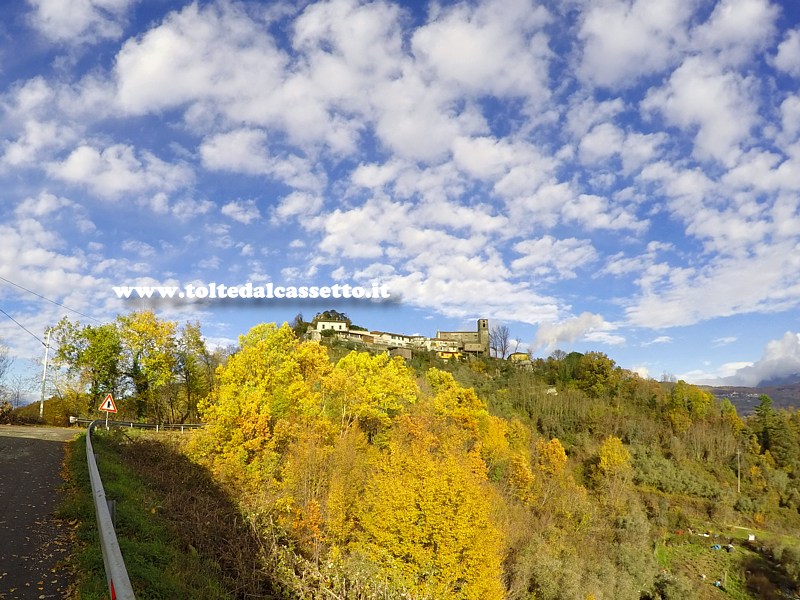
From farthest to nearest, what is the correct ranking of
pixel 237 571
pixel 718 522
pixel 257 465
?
pixel 718 522, pixel 257 465, pixel 237 571

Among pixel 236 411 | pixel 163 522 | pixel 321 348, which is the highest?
pixel 321 348

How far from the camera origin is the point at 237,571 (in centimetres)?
1243

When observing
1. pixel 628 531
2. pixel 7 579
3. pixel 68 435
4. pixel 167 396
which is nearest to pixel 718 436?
pixel 628 531

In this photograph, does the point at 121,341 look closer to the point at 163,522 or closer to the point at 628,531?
the point at 163,522

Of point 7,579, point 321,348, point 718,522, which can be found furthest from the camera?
point 718,522

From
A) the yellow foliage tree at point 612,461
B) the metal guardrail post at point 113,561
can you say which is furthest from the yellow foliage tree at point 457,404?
the metal guardrail post at point 113,561

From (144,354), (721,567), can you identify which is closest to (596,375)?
(721,567)

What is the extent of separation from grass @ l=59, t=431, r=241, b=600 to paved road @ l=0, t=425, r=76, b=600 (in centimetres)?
31

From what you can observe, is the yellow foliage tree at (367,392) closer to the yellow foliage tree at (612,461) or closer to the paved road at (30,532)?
the paved road at (30,532)

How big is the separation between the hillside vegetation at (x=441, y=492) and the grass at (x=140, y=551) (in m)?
1.50

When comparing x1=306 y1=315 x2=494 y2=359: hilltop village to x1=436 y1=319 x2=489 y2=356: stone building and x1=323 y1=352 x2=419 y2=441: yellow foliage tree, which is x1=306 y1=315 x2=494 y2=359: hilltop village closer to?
x1=436 y1=319 x2=489 y2=356: stone building

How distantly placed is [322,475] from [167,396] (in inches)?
965

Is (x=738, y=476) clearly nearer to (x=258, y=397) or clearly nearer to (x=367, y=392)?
(x=367, y=392)

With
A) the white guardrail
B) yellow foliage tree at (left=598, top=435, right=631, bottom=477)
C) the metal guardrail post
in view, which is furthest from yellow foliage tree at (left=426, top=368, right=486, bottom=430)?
the metal guardrail post
